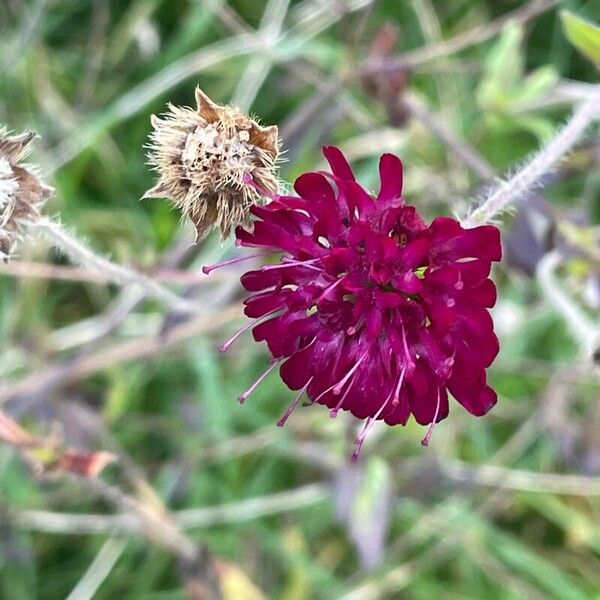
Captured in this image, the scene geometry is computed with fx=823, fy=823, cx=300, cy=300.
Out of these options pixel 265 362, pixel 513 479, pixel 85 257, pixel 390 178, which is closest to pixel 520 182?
pixel 390 178

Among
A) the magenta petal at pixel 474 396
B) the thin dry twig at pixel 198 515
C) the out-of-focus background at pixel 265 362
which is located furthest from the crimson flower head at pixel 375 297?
the thin dry twig at pixel 198 515

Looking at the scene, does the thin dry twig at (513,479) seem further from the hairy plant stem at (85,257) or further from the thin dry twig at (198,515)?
the hairy plant stem at (85,257)

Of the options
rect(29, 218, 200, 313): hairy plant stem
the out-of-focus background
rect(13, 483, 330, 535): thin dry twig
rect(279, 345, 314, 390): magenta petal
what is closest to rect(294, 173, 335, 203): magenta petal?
rect(279, 345, 314, 390): magenta petal

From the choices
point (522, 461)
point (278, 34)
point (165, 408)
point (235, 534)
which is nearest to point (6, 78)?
point (278, 34)

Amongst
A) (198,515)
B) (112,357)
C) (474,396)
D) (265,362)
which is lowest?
(474,396)

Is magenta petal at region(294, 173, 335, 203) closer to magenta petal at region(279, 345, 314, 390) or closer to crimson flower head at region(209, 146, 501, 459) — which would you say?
crimson flower head at region(209, 146, 501, 459)

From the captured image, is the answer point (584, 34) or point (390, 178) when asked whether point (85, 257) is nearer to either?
point (390, 178)
